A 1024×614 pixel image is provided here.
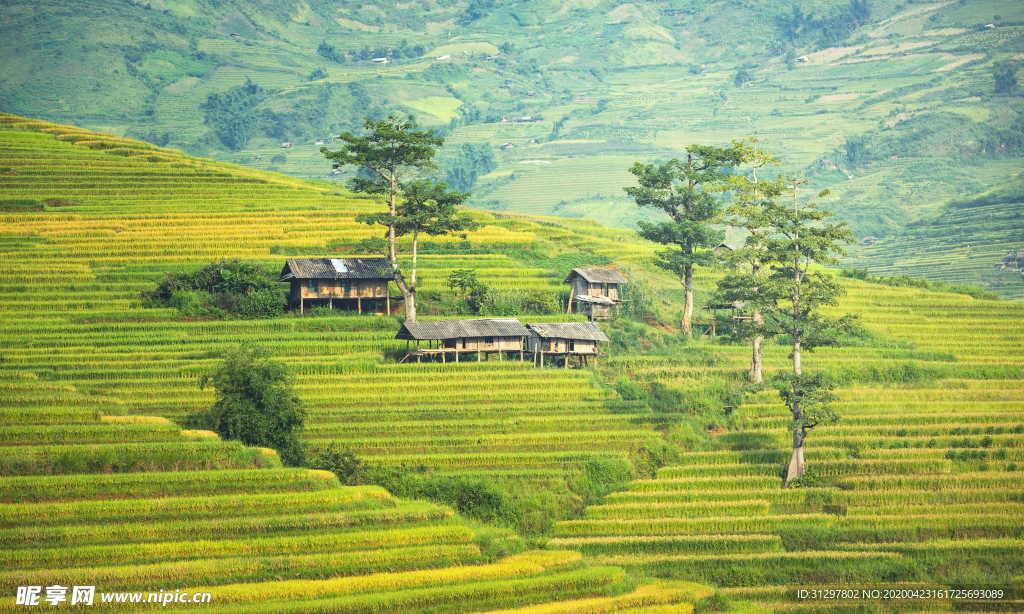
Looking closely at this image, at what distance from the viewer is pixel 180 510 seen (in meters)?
34.3

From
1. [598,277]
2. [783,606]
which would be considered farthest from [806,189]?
[783,606]

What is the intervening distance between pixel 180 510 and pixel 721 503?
2016cm

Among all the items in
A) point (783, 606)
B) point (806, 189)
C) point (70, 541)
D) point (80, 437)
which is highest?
Result: point (806, 189)

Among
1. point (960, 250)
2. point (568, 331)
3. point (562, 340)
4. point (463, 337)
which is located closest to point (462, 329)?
point (463, 337)

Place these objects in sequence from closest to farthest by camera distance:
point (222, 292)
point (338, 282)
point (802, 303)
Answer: point (802, 303) < point (222, 292) < point (338, 282)

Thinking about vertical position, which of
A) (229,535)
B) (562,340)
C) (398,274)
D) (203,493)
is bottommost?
(229,535)

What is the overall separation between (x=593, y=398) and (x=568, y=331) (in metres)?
5.54

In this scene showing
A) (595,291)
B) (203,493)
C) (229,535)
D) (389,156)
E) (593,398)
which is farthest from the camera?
(595,291)

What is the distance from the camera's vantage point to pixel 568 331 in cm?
5650

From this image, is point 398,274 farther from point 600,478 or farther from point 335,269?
point 600,478

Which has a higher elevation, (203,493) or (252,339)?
(252,339)

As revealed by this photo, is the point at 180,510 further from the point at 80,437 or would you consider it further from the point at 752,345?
the point at 752,345

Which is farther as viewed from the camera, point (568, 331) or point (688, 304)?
point (688, 304)

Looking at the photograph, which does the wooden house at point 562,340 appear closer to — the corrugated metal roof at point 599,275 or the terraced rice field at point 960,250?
the corrugated metal roof at point 599,275
